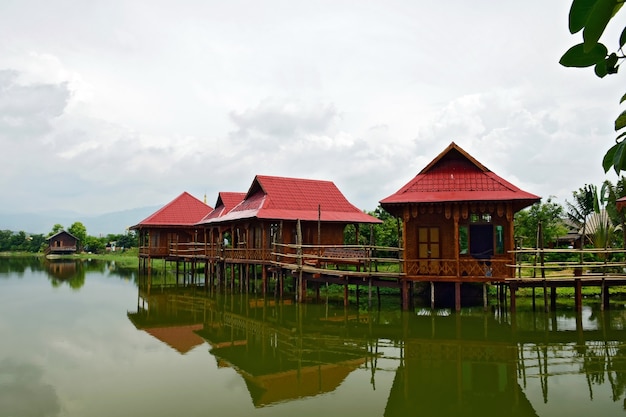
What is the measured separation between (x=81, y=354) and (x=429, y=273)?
1067 centimetres

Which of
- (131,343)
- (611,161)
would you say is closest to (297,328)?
(131,343)

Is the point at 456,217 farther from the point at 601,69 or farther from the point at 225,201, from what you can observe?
the point at 225,201

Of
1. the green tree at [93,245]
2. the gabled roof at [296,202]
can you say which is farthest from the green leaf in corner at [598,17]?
the green tree at [93,245]

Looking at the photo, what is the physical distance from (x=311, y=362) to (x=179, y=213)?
85.8 feet

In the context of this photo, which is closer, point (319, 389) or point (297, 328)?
point (319, 389)

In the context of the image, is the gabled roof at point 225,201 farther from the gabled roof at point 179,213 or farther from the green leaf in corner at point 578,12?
the green leaf in corner at point 578,12

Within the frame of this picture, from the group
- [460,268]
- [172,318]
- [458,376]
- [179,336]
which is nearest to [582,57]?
[458,376]

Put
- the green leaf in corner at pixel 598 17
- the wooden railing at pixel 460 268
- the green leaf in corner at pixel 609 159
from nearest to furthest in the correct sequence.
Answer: the green leaf in corner at pixel 598 17, the green leaf in corner at pixel 609 159, the wooden railing at pixel 460 268

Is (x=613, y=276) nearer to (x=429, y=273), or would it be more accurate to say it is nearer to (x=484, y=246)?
(x=484, y=246)

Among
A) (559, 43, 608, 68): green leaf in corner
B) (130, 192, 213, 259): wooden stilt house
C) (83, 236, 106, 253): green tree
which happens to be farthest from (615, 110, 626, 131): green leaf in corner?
(83, 236, 106, 253): green tree

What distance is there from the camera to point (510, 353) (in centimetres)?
1165

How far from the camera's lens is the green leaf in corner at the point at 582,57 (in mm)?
1469

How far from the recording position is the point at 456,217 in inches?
634

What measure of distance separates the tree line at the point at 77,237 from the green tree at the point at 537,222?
178ft
